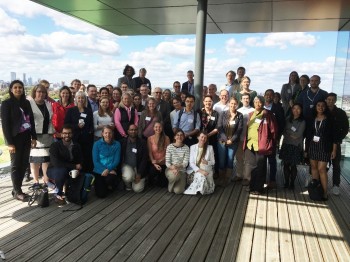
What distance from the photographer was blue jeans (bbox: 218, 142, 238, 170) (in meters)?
6.02

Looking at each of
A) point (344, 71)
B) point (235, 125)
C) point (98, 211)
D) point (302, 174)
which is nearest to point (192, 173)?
point (235, 125)

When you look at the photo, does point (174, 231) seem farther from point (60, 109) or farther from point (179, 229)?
point (60, 109)

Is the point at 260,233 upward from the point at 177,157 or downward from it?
downward

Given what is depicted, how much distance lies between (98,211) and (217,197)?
2.00 m

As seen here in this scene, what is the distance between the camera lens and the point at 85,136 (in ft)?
18.1

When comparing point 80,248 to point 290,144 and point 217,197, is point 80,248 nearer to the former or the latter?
point 217,197

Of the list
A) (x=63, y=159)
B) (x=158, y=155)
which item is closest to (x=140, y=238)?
(x=63, y=159)

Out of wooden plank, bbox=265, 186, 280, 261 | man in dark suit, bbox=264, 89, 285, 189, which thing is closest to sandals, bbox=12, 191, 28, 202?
wooden plank, bbox=265, 186, 280, 261

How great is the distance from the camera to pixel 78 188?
4777 mm

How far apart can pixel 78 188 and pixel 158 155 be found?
1615 mm

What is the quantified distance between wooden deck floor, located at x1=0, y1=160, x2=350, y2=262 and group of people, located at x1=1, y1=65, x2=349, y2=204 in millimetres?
443

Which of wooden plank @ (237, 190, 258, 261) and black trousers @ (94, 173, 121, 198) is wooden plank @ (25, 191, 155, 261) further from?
wooden plank @ (237, 190, 258, 261)

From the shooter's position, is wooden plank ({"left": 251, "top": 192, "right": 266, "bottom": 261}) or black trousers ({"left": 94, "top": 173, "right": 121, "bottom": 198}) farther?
black trousers ({"left": 94, "top": 173, "right": 121, "bottom": 198})

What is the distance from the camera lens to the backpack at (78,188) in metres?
4.77
